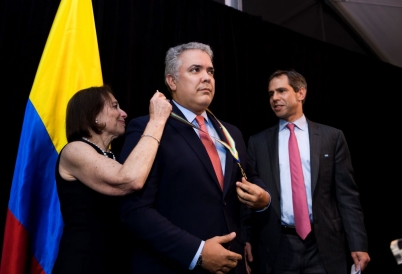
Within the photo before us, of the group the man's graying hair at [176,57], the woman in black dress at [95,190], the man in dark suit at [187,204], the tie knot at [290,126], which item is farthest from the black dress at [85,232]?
the tie knot at [290,126]

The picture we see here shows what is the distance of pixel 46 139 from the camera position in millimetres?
2170

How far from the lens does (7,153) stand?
7.70ft

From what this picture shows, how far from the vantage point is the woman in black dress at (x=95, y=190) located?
157 centimetres

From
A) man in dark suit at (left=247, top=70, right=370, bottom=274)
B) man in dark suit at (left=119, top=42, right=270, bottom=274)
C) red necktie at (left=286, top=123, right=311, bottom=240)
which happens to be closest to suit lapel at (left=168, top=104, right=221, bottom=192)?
man in dark suit at (left=119, top=42, right=270, bottom=274)

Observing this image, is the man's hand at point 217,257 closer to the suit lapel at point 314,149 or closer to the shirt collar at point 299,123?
the suit lapel at point 314,149

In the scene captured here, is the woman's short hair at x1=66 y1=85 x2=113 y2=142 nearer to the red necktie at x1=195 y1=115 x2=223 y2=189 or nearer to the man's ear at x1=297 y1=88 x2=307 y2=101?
the red necktie at x1=195 y1=115 x2=223 y2=189

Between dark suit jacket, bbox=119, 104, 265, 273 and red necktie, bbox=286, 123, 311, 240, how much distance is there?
74 cm

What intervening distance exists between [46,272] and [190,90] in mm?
1107

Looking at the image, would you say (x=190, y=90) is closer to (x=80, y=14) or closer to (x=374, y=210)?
(x=80, y=14)

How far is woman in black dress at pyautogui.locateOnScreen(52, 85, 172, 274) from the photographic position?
157cm

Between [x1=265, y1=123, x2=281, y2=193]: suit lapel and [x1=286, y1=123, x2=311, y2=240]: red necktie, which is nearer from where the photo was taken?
[x1=286, y1=123, x2=311, y2=240]: red necktie

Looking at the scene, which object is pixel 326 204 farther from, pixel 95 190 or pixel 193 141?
pixel 95 190

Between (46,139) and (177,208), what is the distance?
3.15 feet

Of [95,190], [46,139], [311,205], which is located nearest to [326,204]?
[311,205]
